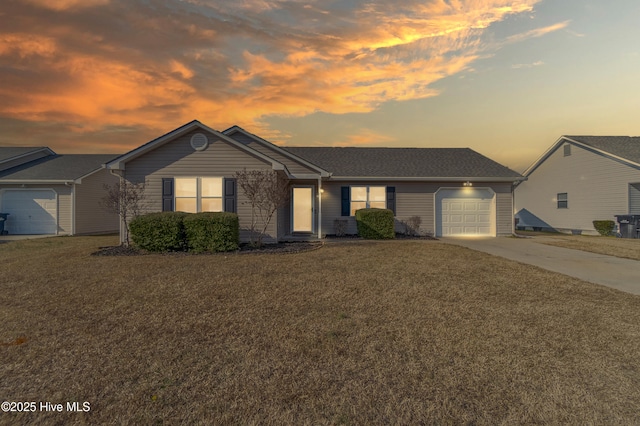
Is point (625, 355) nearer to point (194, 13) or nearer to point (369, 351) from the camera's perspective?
point (369, 351)

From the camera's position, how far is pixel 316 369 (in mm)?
3766

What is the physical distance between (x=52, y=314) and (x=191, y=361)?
3417mm

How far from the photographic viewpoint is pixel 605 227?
19656 millimetres

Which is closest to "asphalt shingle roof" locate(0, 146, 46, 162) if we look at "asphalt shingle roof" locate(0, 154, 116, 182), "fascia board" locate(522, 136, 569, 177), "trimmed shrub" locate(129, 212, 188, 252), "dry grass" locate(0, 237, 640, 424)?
"asphalt shingle roof" locate(0, 154, 116, 182)

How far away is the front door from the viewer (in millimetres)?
18406

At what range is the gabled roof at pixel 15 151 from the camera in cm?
2395

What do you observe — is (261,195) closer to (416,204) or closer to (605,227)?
(416,204)

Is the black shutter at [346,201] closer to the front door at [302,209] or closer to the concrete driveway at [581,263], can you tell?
the front door at [302,209]

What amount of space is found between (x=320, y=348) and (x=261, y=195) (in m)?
9.61

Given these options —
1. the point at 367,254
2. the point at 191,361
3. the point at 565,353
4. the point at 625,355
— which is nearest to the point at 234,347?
the point at 191,361

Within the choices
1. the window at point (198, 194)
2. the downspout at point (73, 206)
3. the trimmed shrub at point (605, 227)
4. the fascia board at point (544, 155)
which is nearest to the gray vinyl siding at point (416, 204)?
the trimmed shrub at point (605, 227)

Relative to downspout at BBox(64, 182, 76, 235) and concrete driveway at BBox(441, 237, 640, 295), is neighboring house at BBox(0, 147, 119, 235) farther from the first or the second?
concrete driveway at BBox(441, 237, 640, 295)

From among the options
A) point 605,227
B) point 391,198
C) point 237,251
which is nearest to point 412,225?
point 391,198

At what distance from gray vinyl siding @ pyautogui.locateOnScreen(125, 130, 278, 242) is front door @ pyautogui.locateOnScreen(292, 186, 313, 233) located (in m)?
4.52
